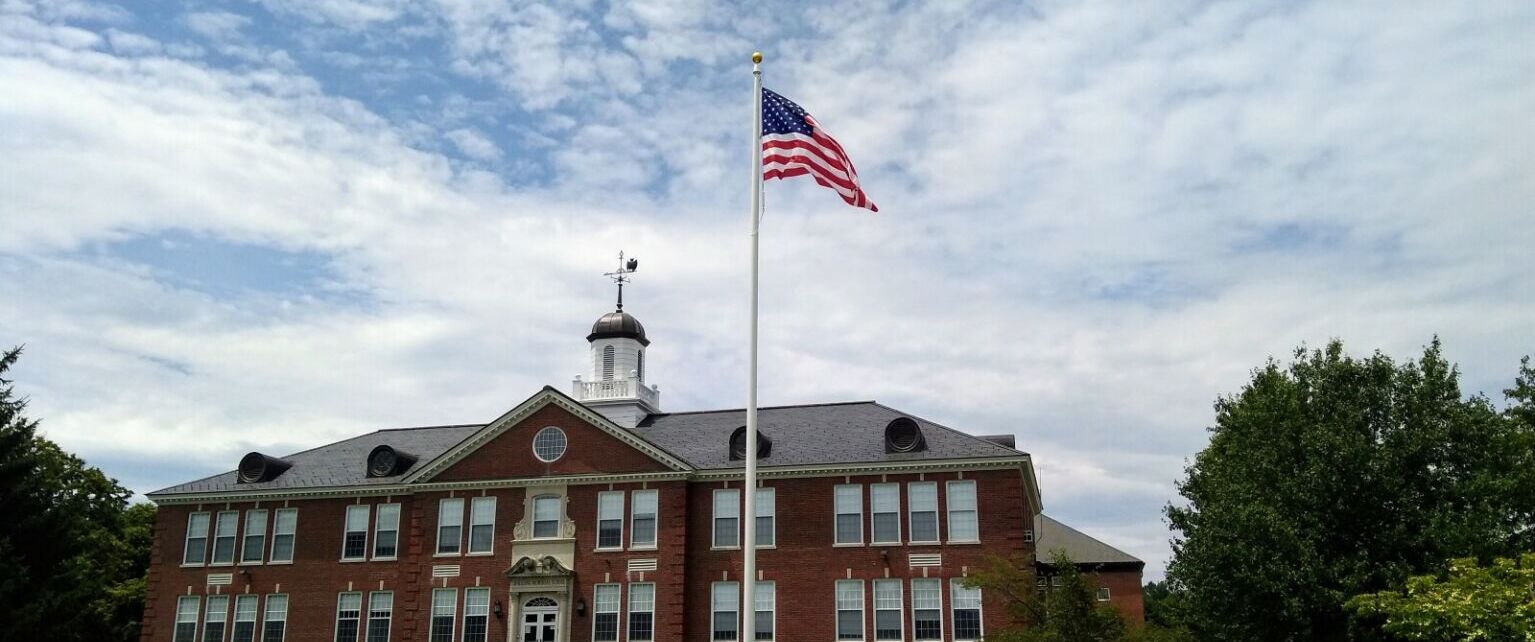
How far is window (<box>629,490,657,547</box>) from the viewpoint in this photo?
134 ft

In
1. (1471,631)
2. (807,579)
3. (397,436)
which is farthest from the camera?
(397,436)

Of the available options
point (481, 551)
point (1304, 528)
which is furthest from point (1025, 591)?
point (481, 551)

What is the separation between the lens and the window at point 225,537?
148ft

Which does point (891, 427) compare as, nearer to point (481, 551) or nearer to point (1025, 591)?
point (1025, 591)

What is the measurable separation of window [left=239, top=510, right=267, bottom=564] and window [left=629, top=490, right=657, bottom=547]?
46.6 ft

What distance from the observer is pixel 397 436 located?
1939 inches

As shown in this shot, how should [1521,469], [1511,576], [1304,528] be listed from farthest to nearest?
[1304,528] → [1521,469] → [1511,576]

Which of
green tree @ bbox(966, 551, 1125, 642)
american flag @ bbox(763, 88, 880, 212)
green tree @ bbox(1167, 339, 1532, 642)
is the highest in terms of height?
american flag @ bbox(763, 88, 880, 212)

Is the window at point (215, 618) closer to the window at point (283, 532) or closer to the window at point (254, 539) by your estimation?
the window at point (254, 539)

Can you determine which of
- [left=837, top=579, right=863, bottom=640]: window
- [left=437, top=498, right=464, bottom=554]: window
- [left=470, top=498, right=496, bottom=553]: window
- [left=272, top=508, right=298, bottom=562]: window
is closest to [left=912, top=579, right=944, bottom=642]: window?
[left=837, top=579, right=863, bottom=640]: window

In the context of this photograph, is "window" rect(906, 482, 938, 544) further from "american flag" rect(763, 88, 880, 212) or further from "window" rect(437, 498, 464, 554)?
"american flag" rect(763, 88, 880, 212)

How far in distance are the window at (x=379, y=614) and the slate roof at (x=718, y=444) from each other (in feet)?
13.0

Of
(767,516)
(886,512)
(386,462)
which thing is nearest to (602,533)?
(767,516)

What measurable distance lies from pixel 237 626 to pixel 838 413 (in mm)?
22659
